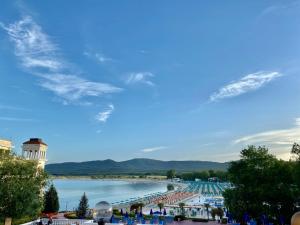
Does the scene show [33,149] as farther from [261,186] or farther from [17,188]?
[261,186]

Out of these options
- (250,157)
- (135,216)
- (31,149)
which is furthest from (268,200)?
(31,149)

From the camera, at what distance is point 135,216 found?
131 ft

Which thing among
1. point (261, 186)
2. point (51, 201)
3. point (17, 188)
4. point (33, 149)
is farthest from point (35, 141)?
point (261, 186)

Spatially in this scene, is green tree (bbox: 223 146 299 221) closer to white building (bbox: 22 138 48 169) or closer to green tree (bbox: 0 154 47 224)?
green tree (bbox: 0 154 47 224)

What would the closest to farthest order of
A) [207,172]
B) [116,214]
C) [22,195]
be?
1. [22,195]
2. [116,214]
3. [207,172]

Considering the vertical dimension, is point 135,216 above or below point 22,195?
below

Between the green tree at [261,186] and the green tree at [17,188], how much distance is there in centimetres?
1602

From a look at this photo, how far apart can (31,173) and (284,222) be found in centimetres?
1972

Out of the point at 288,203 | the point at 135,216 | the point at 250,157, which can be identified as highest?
the point at 250,157

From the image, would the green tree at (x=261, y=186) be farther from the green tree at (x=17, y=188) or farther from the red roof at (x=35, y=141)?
the red roof at (x=35, y=141)

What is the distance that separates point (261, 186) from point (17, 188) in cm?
1850

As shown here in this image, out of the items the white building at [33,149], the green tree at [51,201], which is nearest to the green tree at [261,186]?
A: the green tree at [51,201]

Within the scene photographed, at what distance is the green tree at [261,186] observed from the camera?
26602 mm

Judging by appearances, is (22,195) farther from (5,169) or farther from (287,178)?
(287,178)
